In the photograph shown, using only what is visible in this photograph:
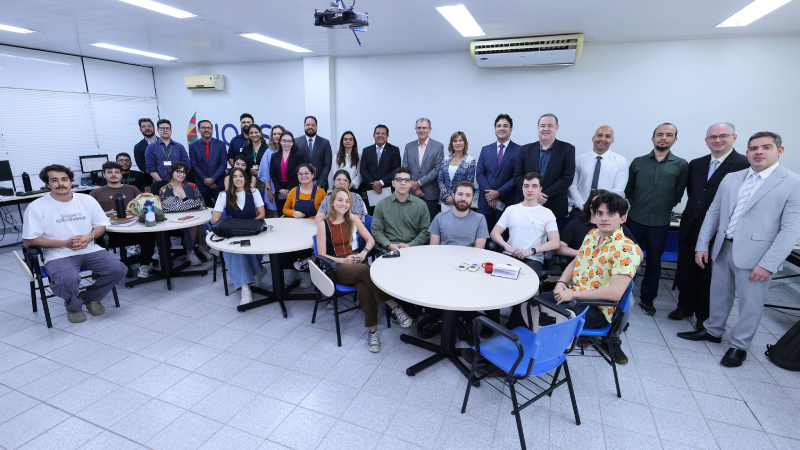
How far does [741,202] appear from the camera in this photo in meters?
2.83

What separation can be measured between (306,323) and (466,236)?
1.74 m

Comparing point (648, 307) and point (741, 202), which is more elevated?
point (741, 202)

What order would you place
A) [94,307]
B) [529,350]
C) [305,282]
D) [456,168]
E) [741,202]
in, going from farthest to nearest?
1. [456,168]
2. [305,282]
3. [94,307]
4. [741,202]
5. [529,350]

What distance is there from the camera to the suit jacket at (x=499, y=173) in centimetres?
423

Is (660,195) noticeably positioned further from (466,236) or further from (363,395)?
(363,395)

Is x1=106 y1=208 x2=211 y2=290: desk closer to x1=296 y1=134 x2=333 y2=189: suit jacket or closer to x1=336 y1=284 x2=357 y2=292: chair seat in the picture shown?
x1=296 y1=134 x2=333 y2=189: suit jacket

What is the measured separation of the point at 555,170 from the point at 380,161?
232 centimetres

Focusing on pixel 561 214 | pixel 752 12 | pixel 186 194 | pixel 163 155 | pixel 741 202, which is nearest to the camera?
pixel 741 202

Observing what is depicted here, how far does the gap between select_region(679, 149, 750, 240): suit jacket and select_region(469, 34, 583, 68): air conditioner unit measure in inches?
86.7

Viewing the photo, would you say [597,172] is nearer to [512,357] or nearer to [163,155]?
[512,357]

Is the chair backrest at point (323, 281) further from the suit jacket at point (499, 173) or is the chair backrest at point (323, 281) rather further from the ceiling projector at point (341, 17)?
the suit jacket at point (499, 173)

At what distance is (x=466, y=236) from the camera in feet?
11.4

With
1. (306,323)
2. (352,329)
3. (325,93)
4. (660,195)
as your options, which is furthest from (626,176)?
(325,93)

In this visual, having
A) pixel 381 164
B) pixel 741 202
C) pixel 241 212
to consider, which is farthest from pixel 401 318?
pixel 741 202
